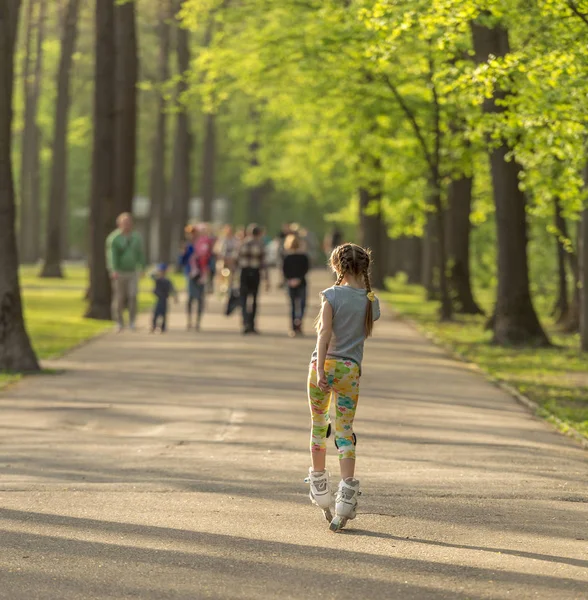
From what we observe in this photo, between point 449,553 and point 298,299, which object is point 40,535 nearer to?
point 449,553

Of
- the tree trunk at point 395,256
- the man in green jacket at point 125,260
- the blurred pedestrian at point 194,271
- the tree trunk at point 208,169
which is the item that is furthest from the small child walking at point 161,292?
the tree trunk at point 395,256

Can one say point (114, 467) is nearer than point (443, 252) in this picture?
Yes

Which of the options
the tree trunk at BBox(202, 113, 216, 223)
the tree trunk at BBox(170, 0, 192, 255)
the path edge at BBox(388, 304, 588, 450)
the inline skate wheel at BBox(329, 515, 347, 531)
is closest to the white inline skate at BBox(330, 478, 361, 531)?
the inline skate wheel at BBox(329, 515, 347, 531)

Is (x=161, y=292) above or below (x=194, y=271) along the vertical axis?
below

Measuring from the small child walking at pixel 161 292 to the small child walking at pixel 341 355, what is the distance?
54.5 ft

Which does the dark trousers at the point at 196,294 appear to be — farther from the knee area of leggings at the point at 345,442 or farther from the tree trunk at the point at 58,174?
the tree trunk at the point at 58,174

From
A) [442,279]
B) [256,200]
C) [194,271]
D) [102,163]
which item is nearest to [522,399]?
[194,271]

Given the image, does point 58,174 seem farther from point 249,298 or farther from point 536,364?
point 536,364

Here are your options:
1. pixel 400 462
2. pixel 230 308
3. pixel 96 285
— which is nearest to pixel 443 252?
pixel 230 308

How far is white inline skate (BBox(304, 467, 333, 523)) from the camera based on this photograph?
8508 mm

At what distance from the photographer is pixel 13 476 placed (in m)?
10.2

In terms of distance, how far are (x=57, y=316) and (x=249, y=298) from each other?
630 cm

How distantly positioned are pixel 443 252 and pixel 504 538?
22.9m

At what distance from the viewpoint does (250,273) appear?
1005 inches
